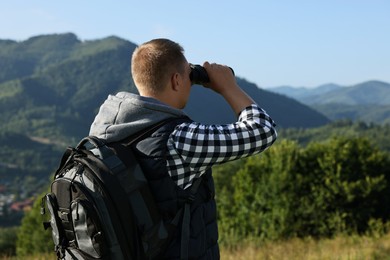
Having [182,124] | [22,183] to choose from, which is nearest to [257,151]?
[182,124]

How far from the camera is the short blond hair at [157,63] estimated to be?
2346mm

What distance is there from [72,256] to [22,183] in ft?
514

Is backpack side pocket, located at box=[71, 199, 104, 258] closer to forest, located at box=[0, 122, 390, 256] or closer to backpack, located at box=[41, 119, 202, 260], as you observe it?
backpack, located at box=[41, 119, 202, 260]

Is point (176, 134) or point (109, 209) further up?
point (176, 134)

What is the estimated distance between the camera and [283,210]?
27156 millimetres

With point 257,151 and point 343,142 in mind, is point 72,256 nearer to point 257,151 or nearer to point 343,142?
point 257,151

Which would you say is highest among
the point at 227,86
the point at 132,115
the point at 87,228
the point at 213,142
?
the point at 227,86

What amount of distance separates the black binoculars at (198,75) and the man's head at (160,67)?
0.13ft

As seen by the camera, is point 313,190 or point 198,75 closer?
point 198,75

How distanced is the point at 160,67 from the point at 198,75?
192 millimetres

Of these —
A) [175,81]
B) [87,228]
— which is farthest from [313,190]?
[87,228]

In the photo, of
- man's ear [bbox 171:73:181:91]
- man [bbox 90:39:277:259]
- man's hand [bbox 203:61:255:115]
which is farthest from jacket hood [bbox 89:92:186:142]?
man's hand [bbox 203:61:255:115]

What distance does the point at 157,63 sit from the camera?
92.0 inches

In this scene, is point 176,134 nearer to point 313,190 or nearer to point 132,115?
point 132,115
